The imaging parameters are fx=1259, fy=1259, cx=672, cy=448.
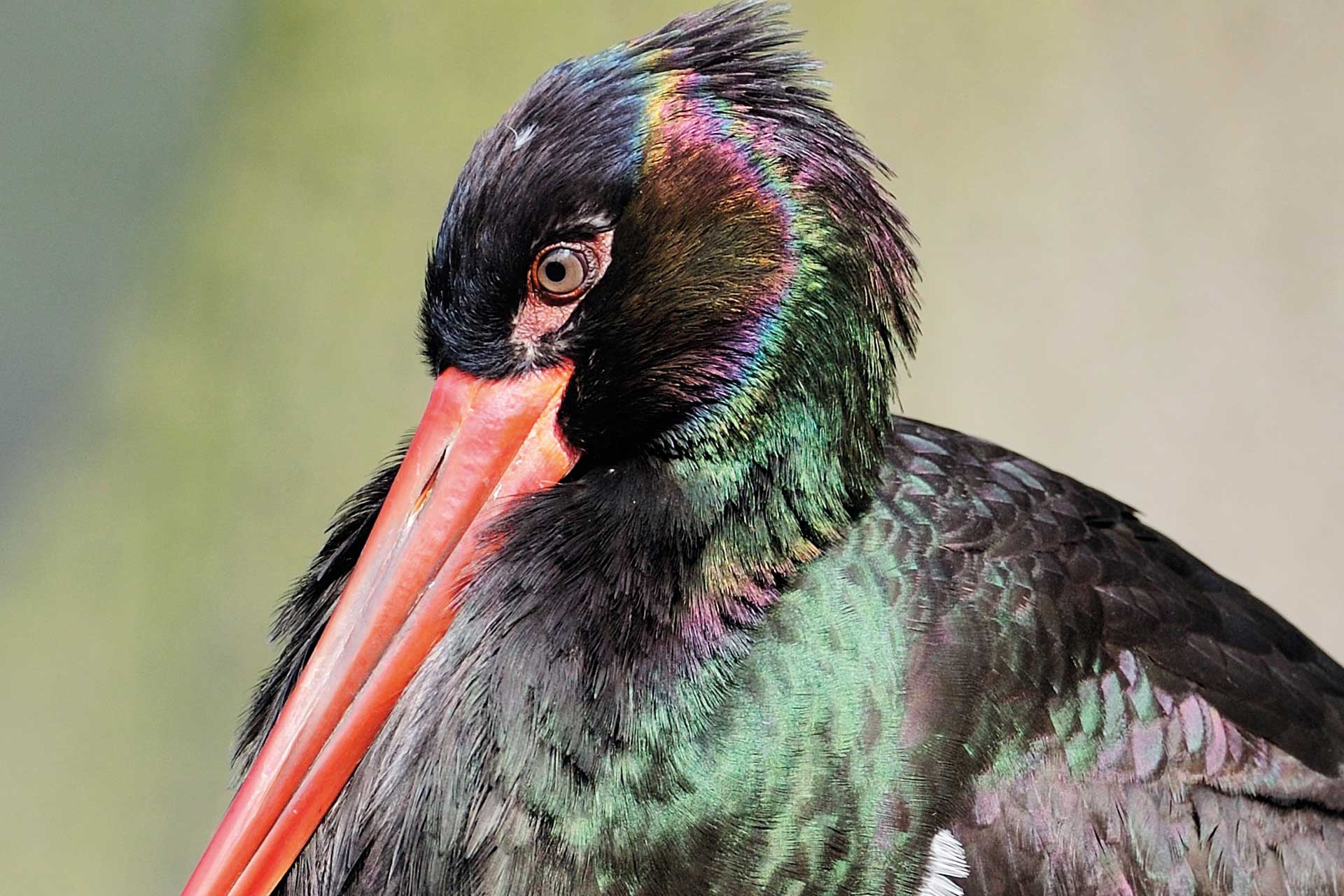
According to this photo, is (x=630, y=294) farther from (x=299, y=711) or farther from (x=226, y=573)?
(x=226, y=573)

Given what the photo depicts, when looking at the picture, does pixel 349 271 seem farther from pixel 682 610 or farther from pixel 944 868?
pixel 944 868

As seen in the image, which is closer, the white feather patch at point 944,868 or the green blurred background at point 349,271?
the white feather patch at point 944,868

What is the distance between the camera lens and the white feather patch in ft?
3.87

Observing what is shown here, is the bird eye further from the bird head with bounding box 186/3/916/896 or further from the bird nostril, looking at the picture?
the bird nostril

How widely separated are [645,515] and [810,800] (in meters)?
0.31

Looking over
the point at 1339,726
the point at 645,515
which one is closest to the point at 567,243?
the point at 645,515

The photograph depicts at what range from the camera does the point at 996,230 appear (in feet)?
9.69

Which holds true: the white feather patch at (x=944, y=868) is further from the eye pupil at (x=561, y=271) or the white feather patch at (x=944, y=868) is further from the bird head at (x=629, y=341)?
the eye pupil at (x=561, y=271)

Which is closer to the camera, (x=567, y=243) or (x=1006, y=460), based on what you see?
(x=567, y=243)

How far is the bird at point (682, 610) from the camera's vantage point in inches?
45.3

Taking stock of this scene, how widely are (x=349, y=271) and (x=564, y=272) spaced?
6.02 feet

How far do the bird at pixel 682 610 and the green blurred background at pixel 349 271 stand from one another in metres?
1.67

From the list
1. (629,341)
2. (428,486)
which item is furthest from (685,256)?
(428,486)

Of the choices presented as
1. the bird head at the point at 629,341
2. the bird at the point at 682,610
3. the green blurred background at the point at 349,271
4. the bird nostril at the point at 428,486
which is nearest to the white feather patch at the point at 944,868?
the bird at the point at 682,610
